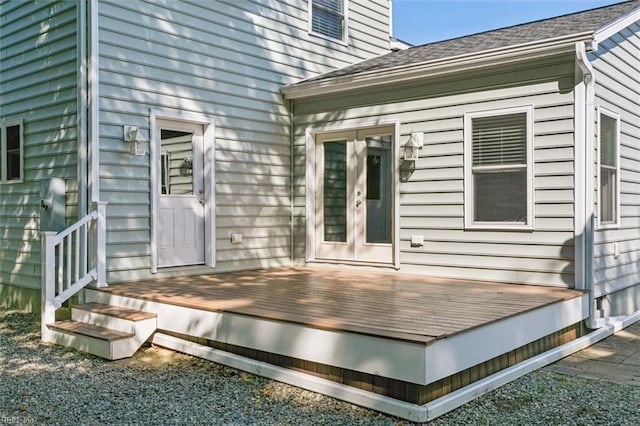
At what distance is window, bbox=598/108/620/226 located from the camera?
19.4 ft

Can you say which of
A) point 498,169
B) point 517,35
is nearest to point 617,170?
point 498,169

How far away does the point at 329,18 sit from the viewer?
8492mm

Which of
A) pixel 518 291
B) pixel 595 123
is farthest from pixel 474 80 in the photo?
pixel 518 291

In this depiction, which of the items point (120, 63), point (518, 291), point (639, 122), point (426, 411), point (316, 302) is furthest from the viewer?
point (639, 122)

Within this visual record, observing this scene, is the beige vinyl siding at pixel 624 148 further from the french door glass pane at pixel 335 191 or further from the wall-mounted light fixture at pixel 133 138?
the wall-mounted light fixture at pixel 133 138

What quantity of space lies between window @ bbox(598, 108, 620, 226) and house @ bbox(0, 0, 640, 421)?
0.03 m

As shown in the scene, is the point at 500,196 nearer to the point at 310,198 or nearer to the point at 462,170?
the point at 462,170

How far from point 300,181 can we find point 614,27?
3972 mm

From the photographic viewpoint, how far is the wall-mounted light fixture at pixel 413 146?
21.1 ft

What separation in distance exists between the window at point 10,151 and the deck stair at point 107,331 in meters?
2.46

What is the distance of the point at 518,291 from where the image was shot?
5309 millimetres

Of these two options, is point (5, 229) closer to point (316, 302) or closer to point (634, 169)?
point (316, 302)

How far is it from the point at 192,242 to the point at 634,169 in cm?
513

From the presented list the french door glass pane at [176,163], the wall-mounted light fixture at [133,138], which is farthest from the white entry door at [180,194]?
the wall-mounted light fixture at [133,138]
